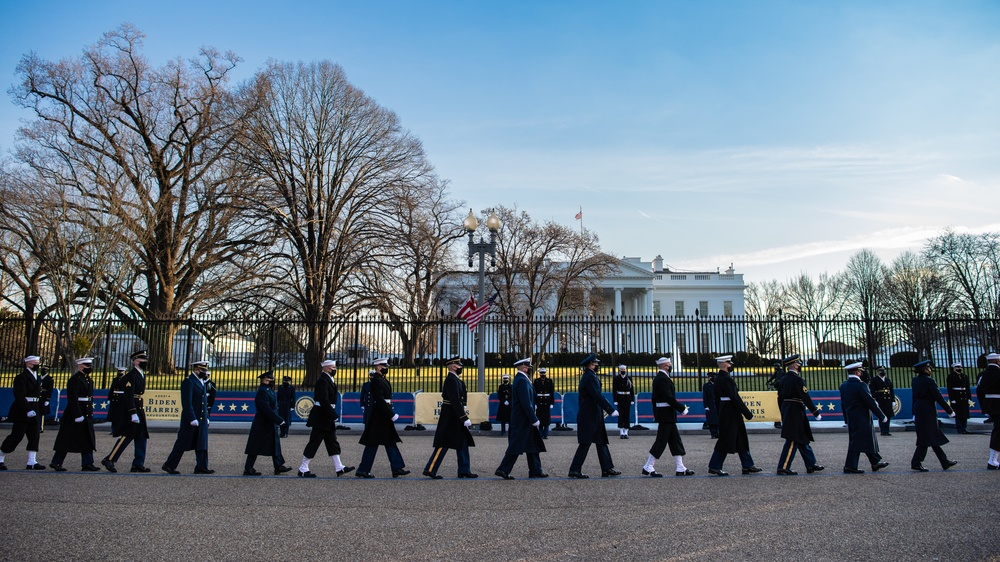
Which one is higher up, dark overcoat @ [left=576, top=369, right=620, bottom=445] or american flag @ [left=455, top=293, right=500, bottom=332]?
american flag @ [left=455, top=293, right=500, bottom=332]

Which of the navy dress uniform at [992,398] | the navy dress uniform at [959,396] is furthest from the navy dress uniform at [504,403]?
the navy dress uniform at [959,396]

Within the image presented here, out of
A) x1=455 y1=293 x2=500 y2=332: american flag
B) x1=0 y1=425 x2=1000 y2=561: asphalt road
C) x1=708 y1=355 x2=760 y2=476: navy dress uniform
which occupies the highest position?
x1=455 y1=293 x2=500 y2=332: american flag

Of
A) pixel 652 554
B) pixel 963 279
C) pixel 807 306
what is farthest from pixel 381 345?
pixel 807 306

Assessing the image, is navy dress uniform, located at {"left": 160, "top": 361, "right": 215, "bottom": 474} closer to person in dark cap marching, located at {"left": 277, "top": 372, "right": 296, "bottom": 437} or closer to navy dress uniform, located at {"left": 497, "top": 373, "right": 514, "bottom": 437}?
person in dark cap marching, located at {"left": 277, "top": 372, "right": 296, "bottom": 437}

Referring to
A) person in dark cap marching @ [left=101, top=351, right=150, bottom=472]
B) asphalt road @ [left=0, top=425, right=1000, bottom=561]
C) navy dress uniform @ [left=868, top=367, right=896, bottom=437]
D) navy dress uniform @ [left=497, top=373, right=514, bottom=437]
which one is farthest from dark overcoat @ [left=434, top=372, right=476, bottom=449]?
navy dress uniform @ [left=868, top=367, right=896, bottom=437]

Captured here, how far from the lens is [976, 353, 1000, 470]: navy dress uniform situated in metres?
10.2

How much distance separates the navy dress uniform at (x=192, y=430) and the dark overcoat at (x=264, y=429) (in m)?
0.71

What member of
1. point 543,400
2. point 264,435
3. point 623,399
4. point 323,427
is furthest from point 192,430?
point 623,399

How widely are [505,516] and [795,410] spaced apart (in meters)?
5.39

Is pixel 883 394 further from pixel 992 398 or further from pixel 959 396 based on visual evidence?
pixel 992 398

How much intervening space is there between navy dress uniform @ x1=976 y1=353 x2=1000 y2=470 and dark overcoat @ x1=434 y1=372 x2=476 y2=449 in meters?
8.04

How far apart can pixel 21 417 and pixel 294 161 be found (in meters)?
18.1

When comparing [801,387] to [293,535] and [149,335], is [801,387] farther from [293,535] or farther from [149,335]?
[149,335]

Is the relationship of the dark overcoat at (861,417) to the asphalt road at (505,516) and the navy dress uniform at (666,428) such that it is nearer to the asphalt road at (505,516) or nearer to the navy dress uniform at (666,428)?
the asphalt road at (505,516)
